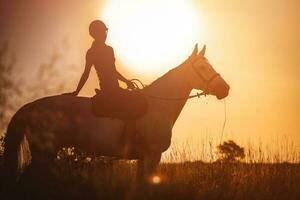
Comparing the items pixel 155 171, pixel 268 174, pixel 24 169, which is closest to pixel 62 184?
pixel 24 169

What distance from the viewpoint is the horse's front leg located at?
12906 millimetres

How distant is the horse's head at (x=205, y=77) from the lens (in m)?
13.6

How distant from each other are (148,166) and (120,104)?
4.59ft

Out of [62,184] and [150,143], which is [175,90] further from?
[62,184]

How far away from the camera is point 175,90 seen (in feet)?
45.1

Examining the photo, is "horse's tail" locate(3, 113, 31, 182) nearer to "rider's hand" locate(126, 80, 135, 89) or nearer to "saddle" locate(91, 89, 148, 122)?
"saddle" locate(91, 89, 148, 122)

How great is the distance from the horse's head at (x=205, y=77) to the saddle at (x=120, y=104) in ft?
4.18

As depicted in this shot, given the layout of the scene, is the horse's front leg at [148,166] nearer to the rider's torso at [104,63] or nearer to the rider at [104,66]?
the rider at [104,66]

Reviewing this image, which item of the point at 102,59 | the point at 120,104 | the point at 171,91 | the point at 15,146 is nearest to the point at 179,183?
the point at 120,104

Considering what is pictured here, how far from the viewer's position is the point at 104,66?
12695 mm

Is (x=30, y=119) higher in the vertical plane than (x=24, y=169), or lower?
higher

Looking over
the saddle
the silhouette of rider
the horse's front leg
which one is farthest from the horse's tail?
the horse's front leg

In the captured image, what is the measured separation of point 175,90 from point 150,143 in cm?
140

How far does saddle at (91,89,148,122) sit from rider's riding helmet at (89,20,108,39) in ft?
3.93
